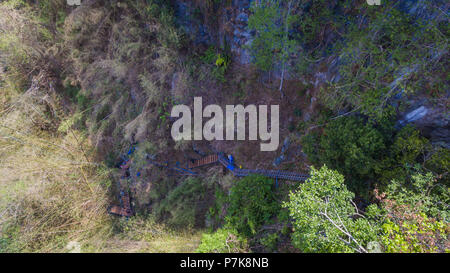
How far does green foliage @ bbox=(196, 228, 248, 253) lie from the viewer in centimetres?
761

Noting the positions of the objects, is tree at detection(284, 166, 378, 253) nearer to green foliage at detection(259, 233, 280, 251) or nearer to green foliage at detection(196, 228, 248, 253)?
green foliage at detection(259, 233, 280, 251)

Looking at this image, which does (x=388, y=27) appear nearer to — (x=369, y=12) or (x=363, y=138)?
(x=369, y=12)

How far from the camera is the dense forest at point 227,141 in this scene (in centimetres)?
552

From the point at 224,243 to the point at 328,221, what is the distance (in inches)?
160

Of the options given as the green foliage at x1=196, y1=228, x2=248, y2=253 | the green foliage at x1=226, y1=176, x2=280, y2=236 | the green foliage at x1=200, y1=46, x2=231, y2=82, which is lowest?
the green foliage at x1=196, y1=228, x2=248, y2=253

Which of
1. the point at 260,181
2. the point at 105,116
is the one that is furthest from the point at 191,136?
the point at 105,116

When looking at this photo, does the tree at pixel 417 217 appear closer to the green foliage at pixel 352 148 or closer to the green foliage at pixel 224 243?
the green foliage at pixel 352 148

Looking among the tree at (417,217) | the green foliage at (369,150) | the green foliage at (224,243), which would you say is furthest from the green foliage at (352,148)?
the green foliage at (224,243)

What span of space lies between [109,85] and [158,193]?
23.5 ft

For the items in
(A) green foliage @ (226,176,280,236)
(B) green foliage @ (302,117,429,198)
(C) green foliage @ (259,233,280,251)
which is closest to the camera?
(B) green foliage @ (302,117,429,198)

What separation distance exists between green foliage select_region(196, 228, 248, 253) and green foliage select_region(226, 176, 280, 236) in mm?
289

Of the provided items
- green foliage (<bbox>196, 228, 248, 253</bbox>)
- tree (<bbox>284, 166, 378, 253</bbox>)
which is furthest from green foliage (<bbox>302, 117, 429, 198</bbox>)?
green foliage (<bbox>196, 228, 248, 253</bbox>)

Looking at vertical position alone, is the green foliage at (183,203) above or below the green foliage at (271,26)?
below

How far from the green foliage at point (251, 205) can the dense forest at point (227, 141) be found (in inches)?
2.0
